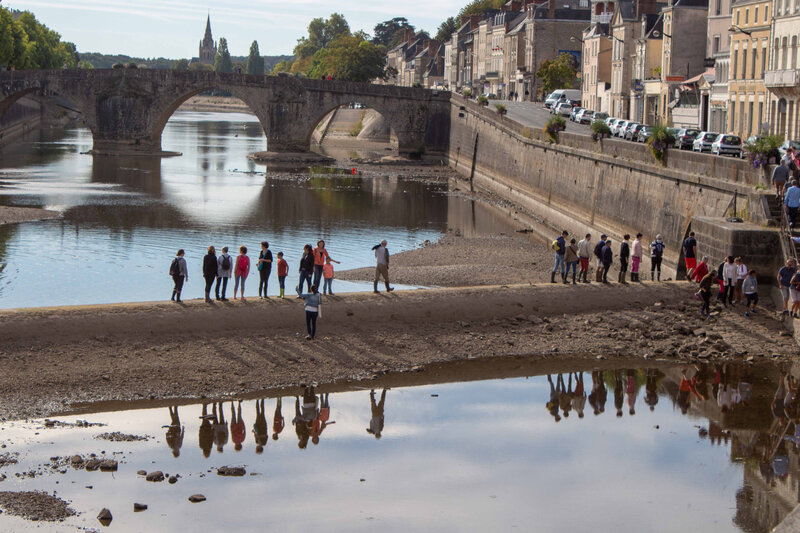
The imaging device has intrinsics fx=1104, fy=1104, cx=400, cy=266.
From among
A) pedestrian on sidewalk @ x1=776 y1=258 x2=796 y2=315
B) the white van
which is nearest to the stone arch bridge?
the white van

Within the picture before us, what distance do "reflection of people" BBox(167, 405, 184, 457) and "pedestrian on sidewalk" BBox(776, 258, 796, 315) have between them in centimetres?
1431

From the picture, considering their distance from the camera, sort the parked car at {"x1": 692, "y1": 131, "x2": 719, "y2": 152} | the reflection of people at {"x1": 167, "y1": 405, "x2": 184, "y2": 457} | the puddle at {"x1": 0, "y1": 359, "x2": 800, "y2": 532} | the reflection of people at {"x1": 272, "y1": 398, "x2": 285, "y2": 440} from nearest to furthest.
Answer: the puddle at {"x1": 0, "y1": 359, "x2": 800, "y2": 532} → the reflection of people at {"x1": 167, "y1": 405, "x2": 184, "y2": 457} → the reflection of people at {"x1": 272, "y1": 398, "x2": 285, "y2": 440} → the parked car at {"x1": 692, "y1": 131, "x2": 719, "y2": 152}

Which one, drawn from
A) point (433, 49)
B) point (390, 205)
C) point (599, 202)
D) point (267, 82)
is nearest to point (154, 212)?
point (390, 205)

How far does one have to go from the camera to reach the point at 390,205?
2295 inches

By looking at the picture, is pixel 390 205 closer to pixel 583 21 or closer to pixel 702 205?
pixel 702 205

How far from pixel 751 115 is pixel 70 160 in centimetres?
4941

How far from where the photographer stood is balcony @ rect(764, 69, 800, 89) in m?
47.9

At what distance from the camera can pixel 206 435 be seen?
19.5 meters

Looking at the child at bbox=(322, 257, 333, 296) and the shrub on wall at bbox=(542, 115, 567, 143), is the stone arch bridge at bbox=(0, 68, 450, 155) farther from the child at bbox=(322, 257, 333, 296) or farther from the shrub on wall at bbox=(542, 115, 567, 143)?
the child at bbox=(322, 257, 333, 296)

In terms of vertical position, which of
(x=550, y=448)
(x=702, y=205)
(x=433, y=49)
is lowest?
(x=550, y=448)

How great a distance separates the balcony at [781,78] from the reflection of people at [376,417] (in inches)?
1285

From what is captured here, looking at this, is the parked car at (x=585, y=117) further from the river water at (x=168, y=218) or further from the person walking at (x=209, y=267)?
the person walking at (x=209, y=267)

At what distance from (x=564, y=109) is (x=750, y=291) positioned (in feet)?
161

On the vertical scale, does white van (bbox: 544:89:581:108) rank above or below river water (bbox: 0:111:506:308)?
above
